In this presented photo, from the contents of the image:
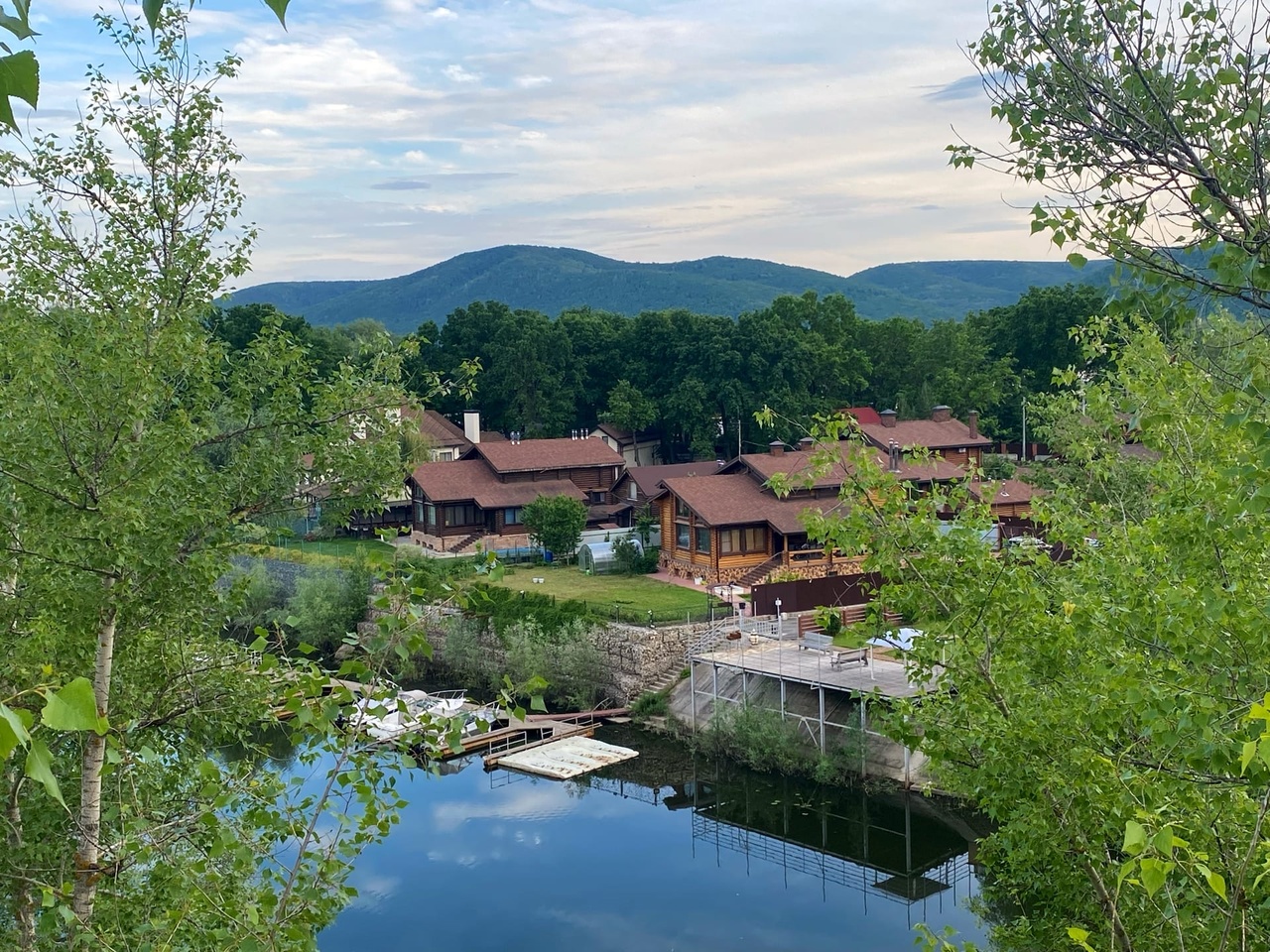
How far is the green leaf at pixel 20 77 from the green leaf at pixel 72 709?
0.83 m

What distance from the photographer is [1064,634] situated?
28.2 ft

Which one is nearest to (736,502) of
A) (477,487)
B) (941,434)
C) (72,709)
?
(477,487)

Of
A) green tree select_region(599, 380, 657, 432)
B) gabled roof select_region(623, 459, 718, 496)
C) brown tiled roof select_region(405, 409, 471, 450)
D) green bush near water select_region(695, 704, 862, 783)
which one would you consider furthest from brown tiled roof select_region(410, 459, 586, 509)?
green bush near water select_region(695, 704, 862, 783)

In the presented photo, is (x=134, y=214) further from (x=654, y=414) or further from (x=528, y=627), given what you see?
(x=654, y=414)

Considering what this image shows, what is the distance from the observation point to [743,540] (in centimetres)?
3878

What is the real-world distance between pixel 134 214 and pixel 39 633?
12.0 ft

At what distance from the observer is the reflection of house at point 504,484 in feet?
155

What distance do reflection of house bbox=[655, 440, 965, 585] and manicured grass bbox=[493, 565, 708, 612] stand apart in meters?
1.79

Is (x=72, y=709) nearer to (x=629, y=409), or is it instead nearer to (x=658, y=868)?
(x=658, y=868)

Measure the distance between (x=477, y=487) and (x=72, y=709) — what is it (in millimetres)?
46625

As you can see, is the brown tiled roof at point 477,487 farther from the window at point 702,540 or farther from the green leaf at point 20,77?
the green leaf at point 20,77

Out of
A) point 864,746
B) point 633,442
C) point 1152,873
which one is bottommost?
point 864,746

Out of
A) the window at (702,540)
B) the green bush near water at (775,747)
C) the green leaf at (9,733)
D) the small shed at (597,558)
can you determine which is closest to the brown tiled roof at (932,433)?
the window at (702,540)

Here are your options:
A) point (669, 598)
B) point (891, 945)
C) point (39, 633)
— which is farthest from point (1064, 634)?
point (669, 598)
